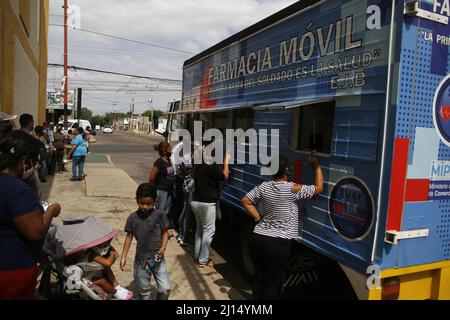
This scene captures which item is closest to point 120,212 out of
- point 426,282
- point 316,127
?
point 316,127

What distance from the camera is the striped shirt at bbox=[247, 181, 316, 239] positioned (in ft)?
11.6

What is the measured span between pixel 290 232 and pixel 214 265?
7.54 feet

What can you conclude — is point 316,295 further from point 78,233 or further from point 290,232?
point 78,233

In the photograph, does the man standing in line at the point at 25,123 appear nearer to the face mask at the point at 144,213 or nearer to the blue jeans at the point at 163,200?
the blue jeans at the point at 163,200

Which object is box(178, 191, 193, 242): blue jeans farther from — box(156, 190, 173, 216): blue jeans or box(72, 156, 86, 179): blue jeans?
box(72, 156, 86, 179): blue jeans

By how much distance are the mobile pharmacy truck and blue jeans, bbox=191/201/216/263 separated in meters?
1.40

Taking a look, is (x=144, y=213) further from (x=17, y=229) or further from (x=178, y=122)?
(x=178, y=122)

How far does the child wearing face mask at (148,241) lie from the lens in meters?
3.53

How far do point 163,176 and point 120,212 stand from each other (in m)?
2.56

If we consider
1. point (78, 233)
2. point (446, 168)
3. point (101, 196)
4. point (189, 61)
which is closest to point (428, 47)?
point (446, 168)

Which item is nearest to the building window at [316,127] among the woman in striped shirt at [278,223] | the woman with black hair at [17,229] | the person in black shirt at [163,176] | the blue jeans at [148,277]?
the woman in striped shirt at [278,223]

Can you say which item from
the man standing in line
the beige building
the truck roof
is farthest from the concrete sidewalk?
the truck roof

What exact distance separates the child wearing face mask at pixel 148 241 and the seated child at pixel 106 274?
179 mm

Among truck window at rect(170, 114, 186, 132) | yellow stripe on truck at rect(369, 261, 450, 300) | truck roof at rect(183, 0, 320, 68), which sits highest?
truck roof at rect(183, 0, 320, 68)
